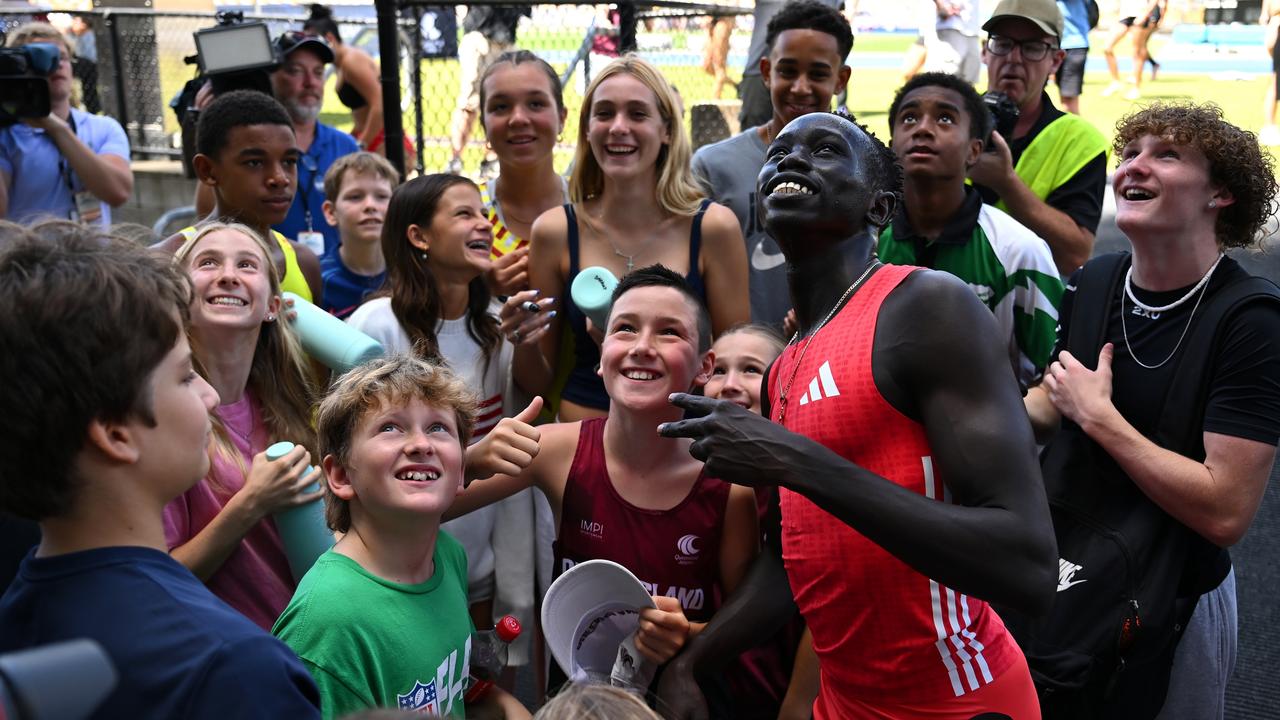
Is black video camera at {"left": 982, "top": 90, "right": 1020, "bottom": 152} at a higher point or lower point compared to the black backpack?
higher

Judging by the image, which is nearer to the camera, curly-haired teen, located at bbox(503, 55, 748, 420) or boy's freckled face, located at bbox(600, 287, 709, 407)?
boy's freckled face, located at bbox(600, 287, 709, 407)

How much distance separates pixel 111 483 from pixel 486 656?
4.25ft

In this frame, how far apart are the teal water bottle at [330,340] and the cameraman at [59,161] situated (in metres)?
2.51

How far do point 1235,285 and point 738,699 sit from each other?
1.45 m

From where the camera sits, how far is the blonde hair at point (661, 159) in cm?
337

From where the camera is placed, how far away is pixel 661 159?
346 cm

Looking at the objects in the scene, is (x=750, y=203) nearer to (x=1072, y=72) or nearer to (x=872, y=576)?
(x=872, y=576)

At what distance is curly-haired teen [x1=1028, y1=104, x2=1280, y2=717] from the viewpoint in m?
2.31

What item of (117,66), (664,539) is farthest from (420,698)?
(117,66)

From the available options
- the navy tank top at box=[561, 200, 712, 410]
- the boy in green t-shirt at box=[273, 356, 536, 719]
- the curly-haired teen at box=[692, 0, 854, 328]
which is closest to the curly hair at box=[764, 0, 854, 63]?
the curly-haired teen at box=[692, 0, 854, 328]

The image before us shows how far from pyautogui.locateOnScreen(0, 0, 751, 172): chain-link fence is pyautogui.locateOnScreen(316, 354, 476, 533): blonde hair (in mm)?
3253

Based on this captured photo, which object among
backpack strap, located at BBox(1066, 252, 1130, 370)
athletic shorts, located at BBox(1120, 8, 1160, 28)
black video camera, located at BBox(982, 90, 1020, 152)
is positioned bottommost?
backpack strap, located at BBox(1066, 252, 1130, 370)

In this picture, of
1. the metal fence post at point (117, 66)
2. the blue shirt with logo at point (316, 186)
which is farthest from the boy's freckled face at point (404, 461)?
the metal fence post at point (117, 66)

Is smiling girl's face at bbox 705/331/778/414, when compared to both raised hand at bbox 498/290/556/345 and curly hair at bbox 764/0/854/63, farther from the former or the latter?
curly hair at bbox 764/0/854/63
